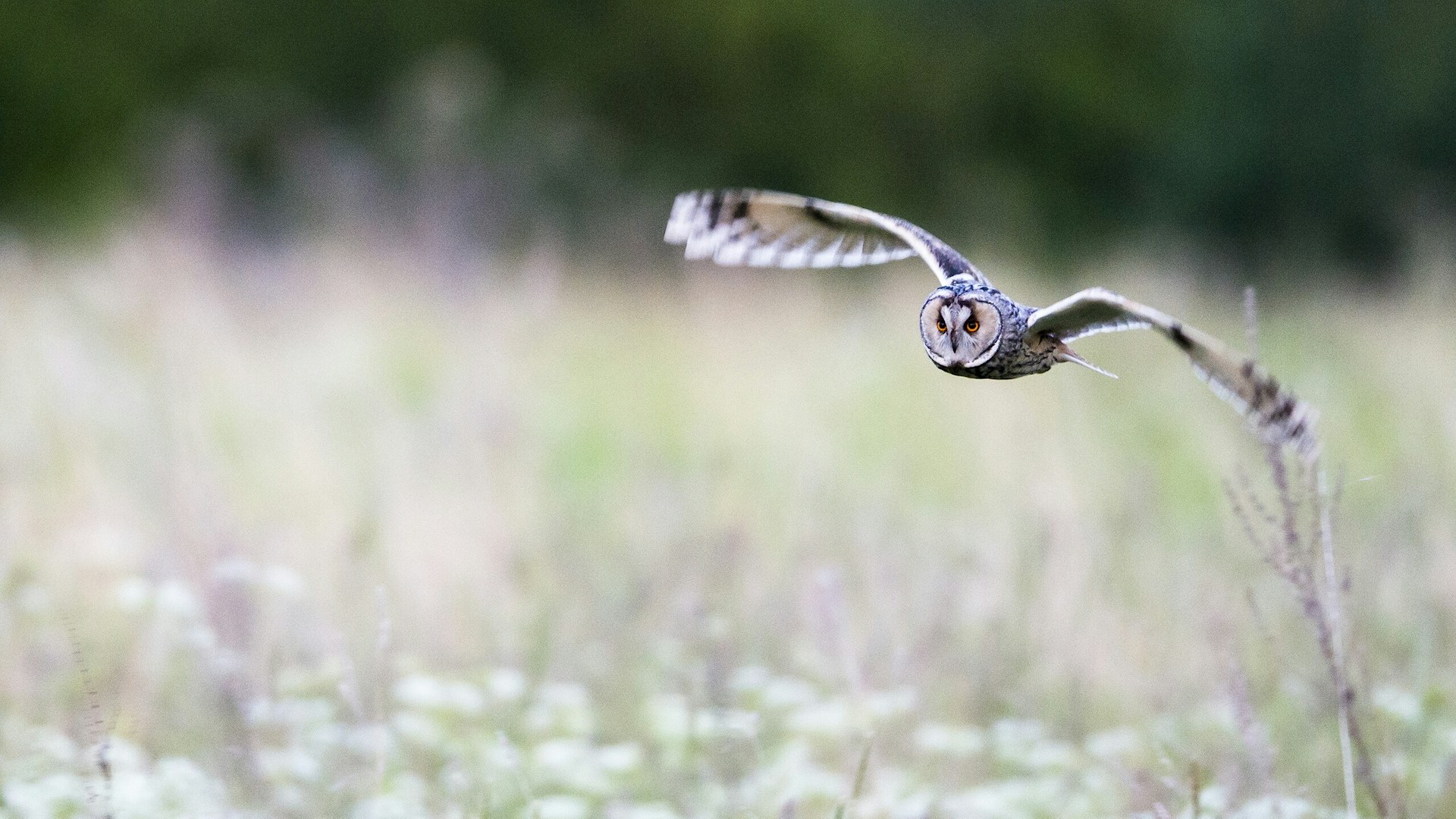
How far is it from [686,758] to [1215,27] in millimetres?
11791

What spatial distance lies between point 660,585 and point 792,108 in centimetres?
1390

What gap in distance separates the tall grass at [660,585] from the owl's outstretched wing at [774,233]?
0.61 metres

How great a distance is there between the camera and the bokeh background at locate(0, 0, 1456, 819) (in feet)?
7.64

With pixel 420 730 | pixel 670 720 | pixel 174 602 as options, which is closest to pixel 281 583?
pixel 174 602

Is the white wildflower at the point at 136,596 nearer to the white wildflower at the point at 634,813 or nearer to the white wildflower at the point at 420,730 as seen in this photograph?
the white wildflower at the point at 420,730

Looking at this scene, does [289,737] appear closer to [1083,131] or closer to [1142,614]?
[1142,614]

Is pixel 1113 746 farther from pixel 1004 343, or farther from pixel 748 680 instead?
pixel 1004 343

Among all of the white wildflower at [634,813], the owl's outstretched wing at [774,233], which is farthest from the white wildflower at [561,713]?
the owl's outstretched wing at [774,233]

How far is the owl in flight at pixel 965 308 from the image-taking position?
3.72 feet

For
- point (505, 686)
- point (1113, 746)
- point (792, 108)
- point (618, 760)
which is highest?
point (792, 108)

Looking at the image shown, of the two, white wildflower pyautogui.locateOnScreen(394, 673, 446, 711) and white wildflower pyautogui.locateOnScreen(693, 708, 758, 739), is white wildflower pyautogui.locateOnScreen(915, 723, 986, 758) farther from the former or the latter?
white wildflower pyautogui.locateOnScreen(394, 673, 446, 711)

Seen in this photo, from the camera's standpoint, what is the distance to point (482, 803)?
1.95 metres

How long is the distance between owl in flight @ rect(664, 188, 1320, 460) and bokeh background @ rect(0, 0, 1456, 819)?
0.48 metres

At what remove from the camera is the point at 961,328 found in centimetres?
127
